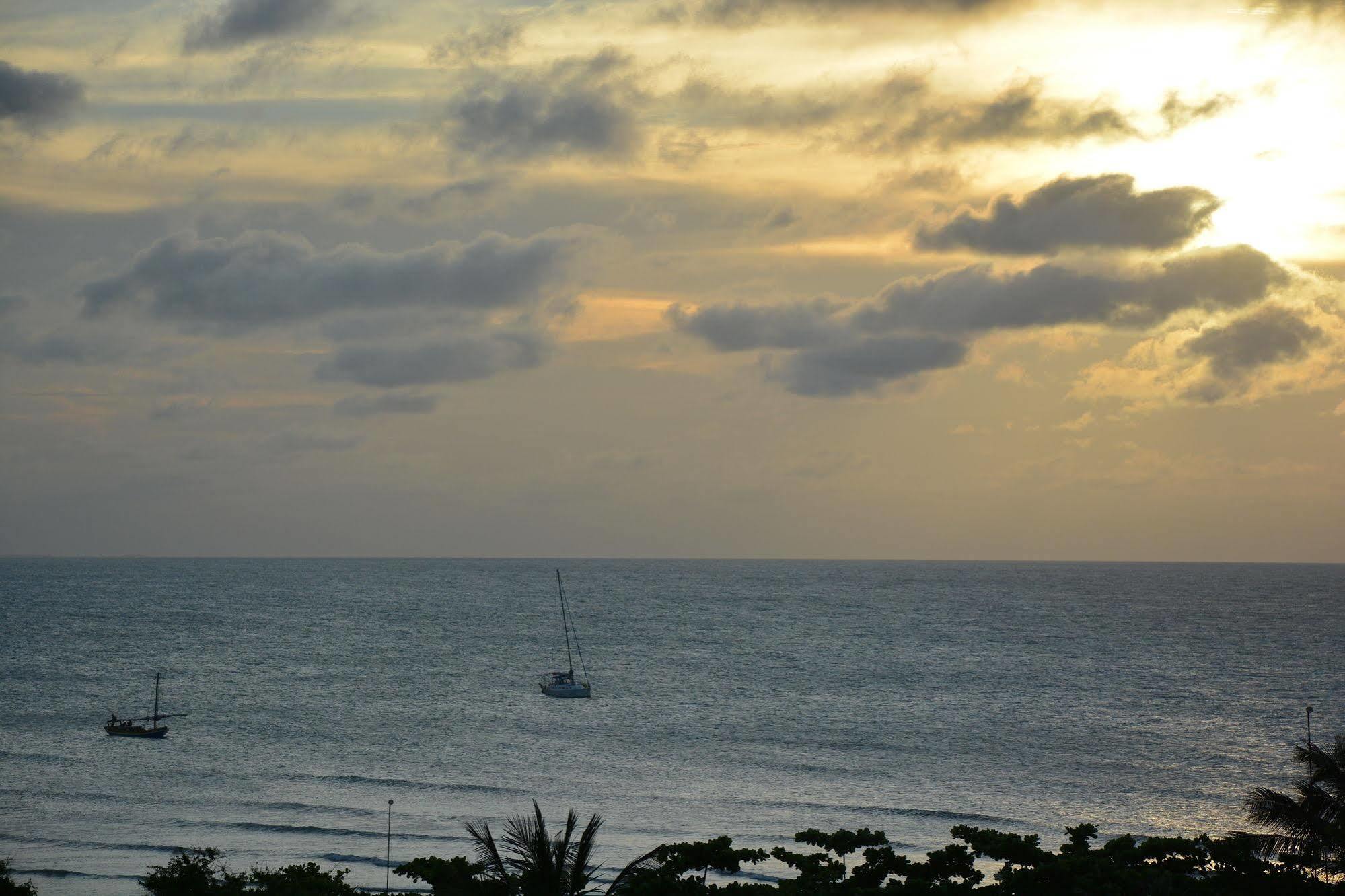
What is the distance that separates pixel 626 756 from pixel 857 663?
2391 inches

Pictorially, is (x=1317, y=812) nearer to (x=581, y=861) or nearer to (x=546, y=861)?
(x=581, y=861)

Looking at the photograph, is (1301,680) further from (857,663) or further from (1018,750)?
(1018,750)

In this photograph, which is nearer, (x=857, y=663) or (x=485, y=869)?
(x=485, y=869)

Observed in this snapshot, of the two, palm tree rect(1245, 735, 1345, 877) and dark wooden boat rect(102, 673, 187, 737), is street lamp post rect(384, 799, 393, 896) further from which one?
dark wooden boat rect(102, 673, 187, 737)

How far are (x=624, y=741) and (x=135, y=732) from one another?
3505cm

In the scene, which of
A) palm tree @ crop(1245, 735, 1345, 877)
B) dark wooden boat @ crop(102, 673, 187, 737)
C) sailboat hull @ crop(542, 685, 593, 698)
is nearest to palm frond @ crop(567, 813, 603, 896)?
palm tree @ crop(1245, 735, 1345, 877)

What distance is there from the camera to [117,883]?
159 feet

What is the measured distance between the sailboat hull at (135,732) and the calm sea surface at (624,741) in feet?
3.00

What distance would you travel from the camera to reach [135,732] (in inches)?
3258

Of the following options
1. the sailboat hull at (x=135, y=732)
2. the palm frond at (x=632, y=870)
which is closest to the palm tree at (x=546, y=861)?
the palm frond at (x=632, y=870)

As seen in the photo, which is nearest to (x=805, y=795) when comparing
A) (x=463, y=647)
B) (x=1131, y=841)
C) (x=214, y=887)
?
(x=1131, y=841)

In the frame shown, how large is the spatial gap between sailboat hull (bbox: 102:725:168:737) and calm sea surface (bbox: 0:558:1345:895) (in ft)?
3.00

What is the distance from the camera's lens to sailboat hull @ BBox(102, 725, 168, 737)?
82625 mm

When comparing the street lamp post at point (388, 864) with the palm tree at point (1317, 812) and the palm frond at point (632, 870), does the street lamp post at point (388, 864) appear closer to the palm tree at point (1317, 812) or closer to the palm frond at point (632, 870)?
the palm frond at point (632, 870)
